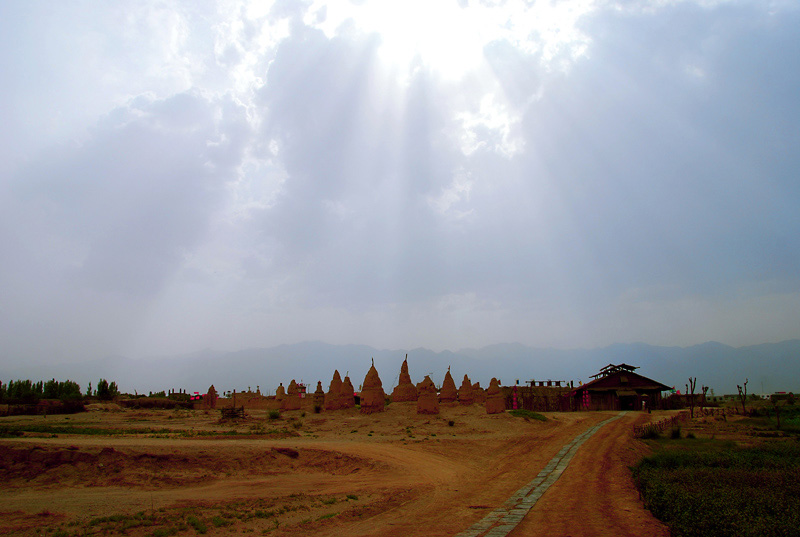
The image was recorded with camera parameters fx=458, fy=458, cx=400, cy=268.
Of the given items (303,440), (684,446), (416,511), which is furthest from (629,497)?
(303,440)

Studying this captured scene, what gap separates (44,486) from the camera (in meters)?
17.6

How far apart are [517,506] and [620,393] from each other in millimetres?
50757

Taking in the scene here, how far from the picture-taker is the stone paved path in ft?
36.5

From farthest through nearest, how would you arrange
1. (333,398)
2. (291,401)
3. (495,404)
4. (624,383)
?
1. (624,383)
2. (291,401)
3. (333,398)
4. (495,404)

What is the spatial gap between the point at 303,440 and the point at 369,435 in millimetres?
4873

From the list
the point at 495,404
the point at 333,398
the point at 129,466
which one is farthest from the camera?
the point at 333,398

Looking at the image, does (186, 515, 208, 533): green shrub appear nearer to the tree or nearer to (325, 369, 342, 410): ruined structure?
(325, 369, 342, 410): ruined structure

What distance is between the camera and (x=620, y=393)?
57.4 meters

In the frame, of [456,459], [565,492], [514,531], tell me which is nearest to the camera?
[514,531]

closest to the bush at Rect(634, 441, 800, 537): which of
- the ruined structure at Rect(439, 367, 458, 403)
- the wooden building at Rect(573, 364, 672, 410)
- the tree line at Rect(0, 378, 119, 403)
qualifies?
the ruined structure at Rect(439, 367, 458, 403)

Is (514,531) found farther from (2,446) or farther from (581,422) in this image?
(581,422)

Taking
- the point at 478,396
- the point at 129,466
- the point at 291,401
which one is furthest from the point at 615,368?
the point at 129,466

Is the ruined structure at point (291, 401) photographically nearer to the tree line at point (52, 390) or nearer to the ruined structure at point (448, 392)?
the ruined structure at point (448, 392)

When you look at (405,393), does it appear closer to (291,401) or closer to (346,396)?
(346,396)
